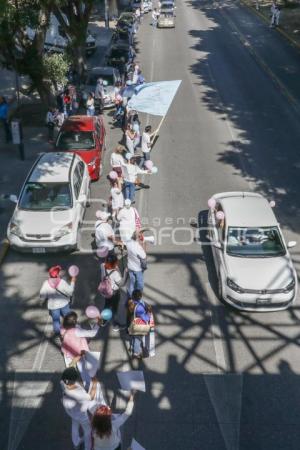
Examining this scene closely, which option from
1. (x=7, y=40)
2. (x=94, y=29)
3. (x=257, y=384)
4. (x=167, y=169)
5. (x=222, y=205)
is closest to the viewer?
(x=257, y=384)

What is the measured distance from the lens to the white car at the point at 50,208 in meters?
12.0

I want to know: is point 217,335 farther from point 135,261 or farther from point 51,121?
point 51,121

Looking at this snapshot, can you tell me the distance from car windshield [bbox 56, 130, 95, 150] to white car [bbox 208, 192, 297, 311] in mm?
5626

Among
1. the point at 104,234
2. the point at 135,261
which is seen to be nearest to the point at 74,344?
the point at 135,261

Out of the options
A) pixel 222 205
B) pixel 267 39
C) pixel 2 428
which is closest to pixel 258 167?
pixel 222 205

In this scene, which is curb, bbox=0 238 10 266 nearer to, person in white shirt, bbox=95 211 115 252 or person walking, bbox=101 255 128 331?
person in white shirt, bbox=95 211 115 252

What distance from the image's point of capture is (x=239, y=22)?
1762 inches

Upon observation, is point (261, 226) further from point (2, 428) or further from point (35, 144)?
point (35, 144)

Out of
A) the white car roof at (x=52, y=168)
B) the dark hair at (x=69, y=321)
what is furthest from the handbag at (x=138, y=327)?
the white car roof at (x=52, y=168)

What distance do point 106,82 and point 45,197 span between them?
12.7m

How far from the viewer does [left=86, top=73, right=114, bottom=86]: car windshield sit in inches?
969

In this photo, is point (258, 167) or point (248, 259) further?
point (258, 167)

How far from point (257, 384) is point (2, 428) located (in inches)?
167

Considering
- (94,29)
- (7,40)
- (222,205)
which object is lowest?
(94,29)
